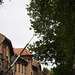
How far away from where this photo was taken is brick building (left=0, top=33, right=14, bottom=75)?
32812mm

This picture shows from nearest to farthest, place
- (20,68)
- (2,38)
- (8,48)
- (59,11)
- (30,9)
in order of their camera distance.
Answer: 1. (59,11)
2. (30,9)
3. (2,38)
4. (8,48)
5. (20,68)

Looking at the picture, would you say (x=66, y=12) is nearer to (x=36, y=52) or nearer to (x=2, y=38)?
(x=36, y=52)

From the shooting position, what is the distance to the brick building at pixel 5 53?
32812 mm

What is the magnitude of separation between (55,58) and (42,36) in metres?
3.27

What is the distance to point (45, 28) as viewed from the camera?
87.6ft

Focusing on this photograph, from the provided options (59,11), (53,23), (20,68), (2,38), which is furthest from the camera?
(20,68)

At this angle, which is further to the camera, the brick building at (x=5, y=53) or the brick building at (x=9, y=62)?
the brick building at (x=9, y=62)

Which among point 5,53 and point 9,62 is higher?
point 5,53

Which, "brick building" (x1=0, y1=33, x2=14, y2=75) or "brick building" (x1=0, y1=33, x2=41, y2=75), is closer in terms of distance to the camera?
"brick building" (x1=0, y1=33, x2=14, y2=75)

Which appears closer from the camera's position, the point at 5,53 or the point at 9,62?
the point at 5,53

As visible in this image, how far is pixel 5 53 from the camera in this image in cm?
3491

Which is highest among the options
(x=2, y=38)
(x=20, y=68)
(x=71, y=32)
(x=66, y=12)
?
(x=66, y=12)

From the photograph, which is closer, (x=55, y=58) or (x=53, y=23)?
(x=53, y=23)

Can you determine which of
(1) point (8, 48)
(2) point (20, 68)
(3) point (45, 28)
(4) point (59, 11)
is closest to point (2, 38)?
(1) point (8, 48)
